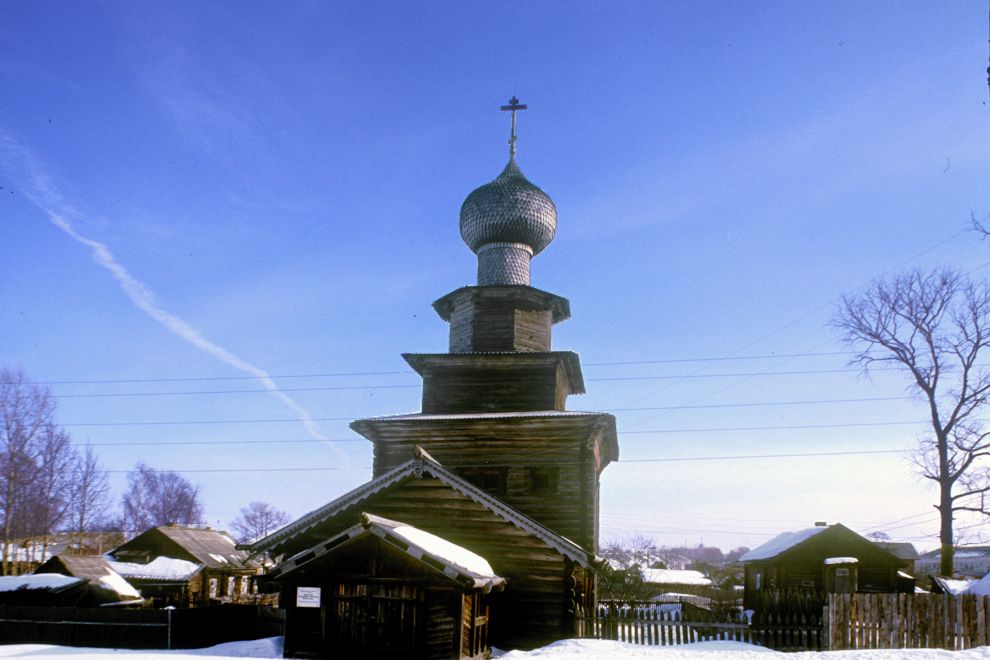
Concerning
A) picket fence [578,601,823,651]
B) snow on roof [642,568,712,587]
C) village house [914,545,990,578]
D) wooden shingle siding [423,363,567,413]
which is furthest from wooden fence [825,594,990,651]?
village house [914,545,990,578]

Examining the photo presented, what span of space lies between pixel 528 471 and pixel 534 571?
474cm

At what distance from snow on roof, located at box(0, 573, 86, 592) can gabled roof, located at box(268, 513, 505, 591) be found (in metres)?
13.9

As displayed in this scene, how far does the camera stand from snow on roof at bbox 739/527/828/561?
1221 inches

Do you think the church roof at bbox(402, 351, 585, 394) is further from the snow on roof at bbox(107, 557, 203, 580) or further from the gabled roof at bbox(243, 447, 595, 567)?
the snow on roof at bbox(107, 557, 203, 580)

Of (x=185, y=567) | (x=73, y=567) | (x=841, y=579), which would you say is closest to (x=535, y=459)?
(x=841, y=579)

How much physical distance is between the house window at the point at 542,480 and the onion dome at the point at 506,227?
7.01m

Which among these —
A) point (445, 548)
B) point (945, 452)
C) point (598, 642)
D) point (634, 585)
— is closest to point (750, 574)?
point (945, 452)

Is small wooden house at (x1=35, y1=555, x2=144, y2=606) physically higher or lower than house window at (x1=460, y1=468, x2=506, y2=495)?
lower

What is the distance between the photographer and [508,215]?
26875 mm

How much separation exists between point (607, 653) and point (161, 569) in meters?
29.7

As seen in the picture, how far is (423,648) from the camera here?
602 inches

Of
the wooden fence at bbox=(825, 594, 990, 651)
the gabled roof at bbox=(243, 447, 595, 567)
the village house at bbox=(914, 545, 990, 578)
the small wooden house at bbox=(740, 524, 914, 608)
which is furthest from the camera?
the village house at bbox=(914, 545, 990, 578)

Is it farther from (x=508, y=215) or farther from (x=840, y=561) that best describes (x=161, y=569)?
(x=840, y=561)

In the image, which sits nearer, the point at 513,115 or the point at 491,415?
the point at 491,415
